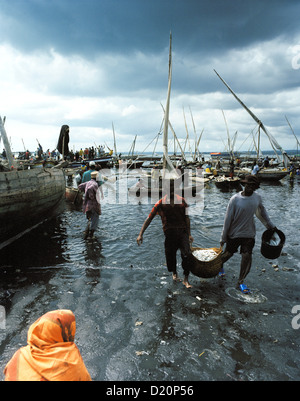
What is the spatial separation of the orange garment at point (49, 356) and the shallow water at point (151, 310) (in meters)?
1.31

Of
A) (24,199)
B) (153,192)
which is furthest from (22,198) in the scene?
(153,192)

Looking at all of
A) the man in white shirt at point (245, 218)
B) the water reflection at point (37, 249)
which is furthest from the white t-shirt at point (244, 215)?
the water reflection at point (37, 249)

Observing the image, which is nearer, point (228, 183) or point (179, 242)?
point (179, 242)

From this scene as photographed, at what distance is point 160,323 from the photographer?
357 cm

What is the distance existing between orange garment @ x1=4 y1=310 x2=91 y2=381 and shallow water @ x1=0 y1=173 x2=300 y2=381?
4.29 ft

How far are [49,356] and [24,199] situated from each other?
6.94 metres

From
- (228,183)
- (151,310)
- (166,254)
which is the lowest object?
(151,310)

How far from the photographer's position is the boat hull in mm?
6852

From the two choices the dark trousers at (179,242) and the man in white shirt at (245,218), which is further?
the dark trousers at (179,242)

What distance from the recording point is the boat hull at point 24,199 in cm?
685

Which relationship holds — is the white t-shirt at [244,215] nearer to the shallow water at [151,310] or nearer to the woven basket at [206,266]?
the woven basket at [206,266]

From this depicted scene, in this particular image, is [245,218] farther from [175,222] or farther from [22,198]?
[22,198]

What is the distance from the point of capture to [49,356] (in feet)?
5.37

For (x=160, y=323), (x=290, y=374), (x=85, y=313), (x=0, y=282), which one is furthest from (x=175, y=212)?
(x=0, y=282)
